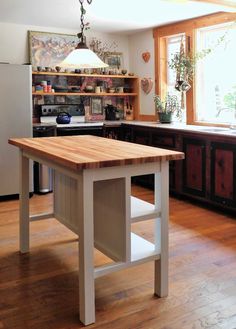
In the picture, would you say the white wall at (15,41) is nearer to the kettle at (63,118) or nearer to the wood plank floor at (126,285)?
the kettle at (63,118)

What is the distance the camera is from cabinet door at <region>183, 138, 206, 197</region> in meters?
4.36

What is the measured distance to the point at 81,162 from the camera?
2.05 m

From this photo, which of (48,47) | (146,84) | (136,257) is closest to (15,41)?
(48,47)

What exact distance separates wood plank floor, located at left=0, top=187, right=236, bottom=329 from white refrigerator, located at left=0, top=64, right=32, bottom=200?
1.11 metres

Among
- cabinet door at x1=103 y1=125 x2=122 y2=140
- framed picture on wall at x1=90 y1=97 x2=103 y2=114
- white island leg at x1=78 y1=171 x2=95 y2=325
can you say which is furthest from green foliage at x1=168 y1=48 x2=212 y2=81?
white island leg at x1=78 y1=171 x2=95 y2=325

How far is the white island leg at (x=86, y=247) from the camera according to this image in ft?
6.95

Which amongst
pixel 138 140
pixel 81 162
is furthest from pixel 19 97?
pixel 81 162

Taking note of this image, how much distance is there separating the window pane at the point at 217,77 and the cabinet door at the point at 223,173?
31.7 inches

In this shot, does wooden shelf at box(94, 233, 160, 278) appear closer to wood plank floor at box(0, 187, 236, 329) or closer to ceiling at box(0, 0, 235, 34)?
wood plank floor at box(0, 187, 236, 329)

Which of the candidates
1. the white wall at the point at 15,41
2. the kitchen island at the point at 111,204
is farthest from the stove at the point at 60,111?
the kitchen island at the point at 111,204

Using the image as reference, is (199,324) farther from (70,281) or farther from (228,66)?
(228,66)

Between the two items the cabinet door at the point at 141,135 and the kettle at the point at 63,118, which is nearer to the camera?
the cabinet door at the point at 141,135

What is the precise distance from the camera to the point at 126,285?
2.62 meters

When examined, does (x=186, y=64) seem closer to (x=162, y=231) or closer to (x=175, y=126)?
(x=175, y=126)
